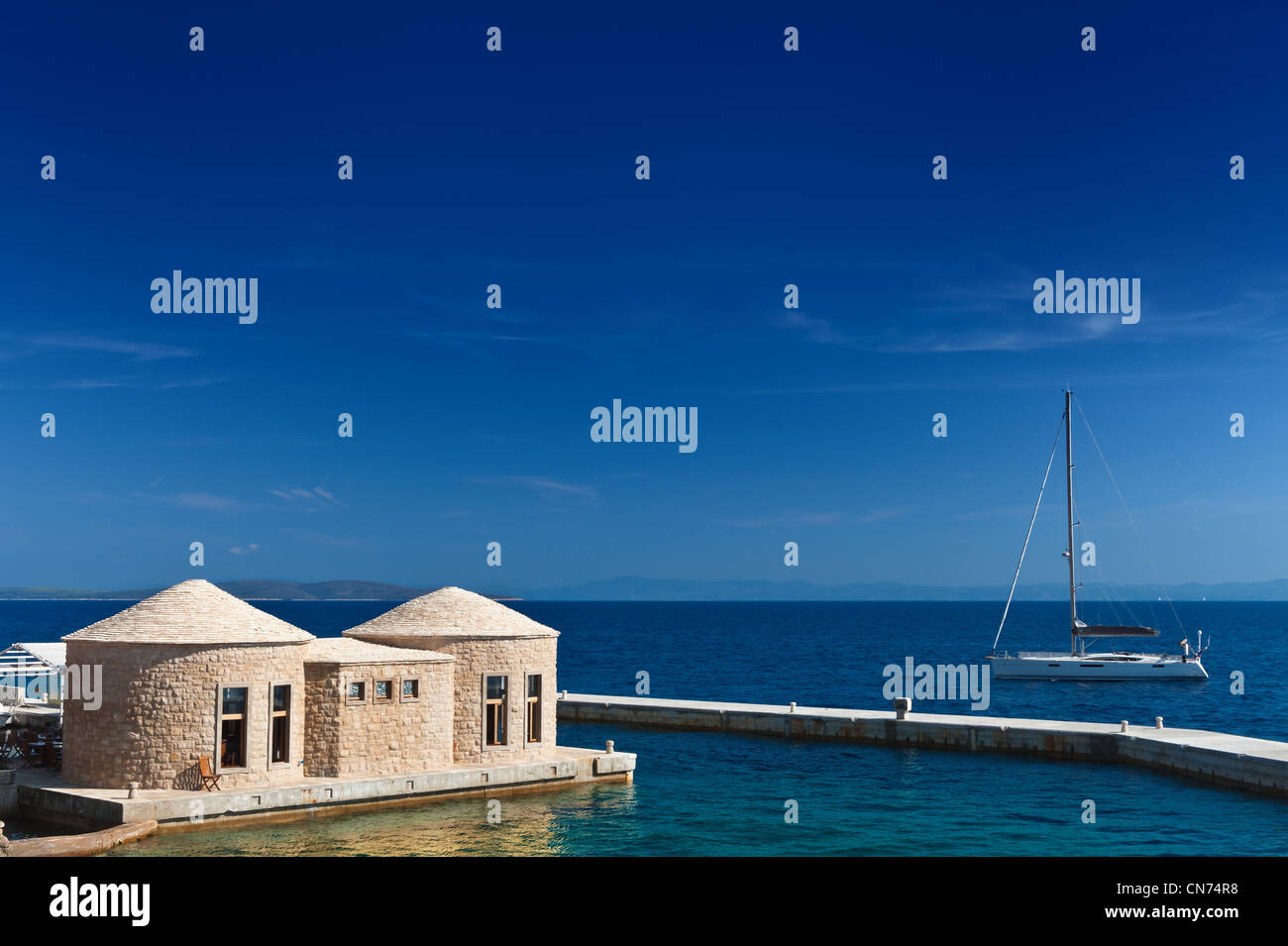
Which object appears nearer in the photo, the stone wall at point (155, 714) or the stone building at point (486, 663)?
the stone wall at point (155, 714)

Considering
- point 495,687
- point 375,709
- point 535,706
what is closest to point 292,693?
point 375,709

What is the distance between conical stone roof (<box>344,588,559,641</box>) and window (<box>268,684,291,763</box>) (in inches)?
165

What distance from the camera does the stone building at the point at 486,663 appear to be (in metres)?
33.3

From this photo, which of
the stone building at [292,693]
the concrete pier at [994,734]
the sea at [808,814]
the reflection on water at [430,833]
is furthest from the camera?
the concrete pier at [994,734]

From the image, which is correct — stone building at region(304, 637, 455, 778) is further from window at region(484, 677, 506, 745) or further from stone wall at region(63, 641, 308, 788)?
stone wall at region(63, 641, 308, 788)

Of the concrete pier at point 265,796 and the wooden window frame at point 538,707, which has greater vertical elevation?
the wooden window frame at point 538,707

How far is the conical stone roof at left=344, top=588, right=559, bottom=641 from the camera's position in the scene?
110 ft

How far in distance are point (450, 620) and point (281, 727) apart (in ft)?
20.4

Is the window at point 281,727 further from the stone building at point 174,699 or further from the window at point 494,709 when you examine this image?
the window at point 494,709

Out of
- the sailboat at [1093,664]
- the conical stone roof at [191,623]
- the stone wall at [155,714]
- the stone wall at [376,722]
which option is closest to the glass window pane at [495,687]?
the stone wall at [376,722]

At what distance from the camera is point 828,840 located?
29422 mm

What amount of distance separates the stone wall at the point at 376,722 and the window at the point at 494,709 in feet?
5.18
